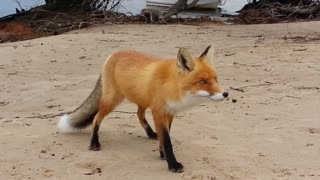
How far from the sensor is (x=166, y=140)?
4691mm

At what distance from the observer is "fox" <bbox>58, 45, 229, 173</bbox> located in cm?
450

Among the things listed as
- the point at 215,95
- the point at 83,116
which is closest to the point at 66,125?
the point at 83,116

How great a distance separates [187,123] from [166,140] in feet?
4.69

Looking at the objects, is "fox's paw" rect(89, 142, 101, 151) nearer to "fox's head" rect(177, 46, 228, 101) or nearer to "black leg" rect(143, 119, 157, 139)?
"black leg" rect(143, 119, 157, 139)

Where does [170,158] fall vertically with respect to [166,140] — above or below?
below

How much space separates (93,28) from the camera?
1459cm

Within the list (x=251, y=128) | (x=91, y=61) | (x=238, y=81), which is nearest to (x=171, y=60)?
(x=251, y=128)

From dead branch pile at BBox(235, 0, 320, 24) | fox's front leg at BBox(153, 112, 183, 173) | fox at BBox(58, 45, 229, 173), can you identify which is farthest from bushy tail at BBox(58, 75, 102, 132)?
dead branch pile at BBox(235, 0, 320, 24)

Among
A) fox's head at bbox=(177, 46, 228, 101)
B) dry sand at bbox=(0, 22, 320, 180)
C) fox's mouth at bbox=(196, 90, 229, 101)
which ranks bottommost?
dry sand at bbox=(0, 22, 320, 180)

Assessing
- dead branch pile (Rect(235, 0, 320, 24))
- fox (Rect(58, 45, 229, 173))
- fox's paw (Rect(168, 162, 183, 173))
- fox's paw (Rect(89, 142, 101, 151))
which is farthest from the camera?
dead branch pile (Rect(235, 0, 320, 24))

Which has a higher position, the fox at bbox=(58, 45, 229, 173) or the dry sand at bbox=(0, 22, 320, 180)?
the fox at bbox=(58, 45, 229, 173)

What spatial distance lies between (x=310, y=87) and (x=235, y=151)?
97.1 inches

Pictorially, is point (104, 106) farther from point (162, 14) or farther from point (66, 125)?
point (162, 14)

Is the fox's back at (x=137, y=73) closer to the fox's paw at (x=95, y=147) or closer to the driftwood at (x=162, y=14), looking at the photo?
the fox's paw at (x=95, y=147)
